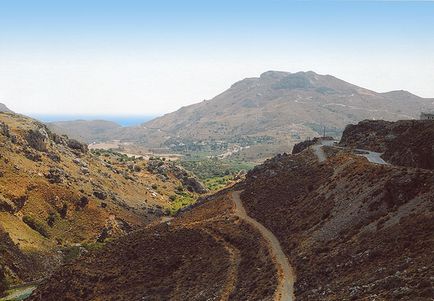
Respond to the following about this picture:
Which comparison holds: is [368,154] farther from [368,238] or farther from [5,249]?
[5,249]

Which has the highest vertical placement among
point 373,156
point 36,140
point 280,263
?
point 36,140

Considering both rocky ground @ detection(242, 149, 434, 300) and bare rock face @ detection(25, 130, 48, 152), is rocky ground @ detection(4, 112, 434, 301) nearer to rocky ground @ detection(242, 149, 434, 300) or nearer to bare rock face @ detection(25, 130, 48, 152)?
rocky ground @ detection(242, 149, 434, 300)

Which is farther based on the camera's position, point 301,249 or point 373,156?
point 373,156

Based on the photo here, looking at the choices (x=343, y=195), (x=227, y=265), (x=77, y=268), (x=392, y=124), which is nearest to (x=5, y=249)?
(x=77, y=268)

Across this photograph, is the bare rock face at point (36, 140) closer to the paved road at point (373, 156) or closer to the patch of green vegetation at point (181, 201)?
the patch of green vegetation at point (181, 201)

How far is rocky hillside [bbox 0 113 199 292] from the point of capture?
8712 centimetres

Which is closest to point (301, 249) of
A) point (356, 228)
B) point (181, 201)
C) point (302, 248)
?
point (302, 248)

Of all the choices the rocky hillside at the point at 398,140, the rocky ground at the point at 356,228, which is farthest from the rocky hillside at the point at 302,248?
the rocky hillside at the point at 398,140

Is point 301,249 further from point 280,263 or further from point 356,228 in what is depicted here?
point 356,228

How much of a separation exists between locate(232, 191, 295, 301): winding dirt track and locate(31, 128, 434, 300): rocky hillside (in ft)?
2.12

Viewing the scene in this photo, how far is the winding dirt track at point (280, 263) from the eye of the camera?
40688 millimetres

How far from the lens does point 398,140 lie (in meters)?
87.0

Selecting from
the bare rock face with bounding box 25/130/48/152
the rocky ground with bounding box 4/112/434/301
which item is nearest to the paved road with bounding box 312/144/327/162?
the rocky ground with bounding box 4/112/434/301

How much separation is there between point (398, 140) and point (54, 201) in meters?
81.9
